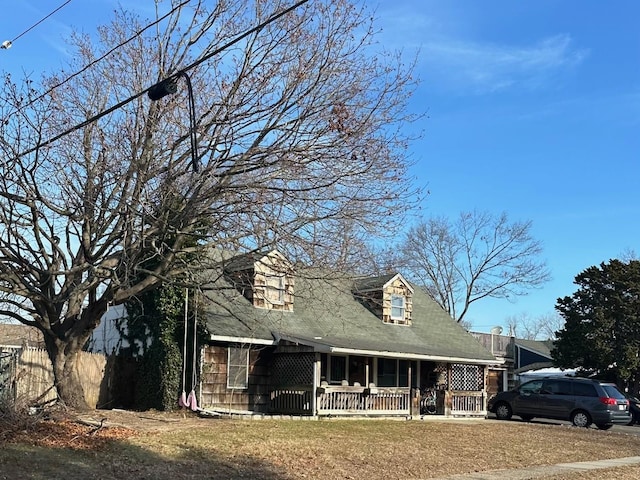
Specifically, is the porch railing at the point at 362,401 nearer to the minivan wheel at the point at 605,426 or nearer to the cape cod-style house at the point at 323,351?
the cape cod-style house at the point at 323,351

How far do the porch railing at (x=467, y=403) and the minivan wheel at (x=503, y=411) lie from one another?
554mm

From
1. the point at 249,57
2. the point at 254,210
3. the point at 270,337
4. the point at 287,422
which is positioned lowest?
the point at 287,422

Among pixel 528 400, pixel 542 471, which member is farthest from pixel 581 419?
pixel 542 471

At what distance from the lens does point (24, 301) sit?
18234 millimetres

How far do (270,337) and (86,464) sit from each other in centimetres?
1266

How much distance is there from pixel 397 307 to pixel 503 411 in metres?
5.71

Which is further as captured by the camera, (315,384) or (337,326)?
(337,326)

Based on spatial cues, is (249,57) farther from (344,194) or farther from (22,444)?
(22,444)

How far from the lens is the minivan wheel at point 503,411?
27553mm

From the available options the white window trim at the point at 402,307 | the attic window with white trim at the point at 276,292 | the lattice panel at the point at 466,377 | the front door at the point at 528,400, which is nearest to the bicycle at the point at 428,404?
the lattice panel at the point at 466,377

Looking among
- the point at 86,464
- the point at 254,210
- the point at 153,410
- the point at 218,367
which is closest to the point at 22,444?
the point at 86,464

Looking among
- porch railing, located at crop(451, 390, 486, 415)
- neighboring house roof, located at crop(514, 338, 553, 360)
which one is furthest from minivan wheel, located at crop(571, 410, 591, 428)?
neighboring house roof, located at crop(514, 338, 553, 360)

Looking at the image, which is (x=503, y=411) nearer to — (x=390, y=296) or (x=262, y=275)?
(x=390, y=296)

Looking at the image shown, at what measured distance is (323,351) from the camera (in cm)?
2208
